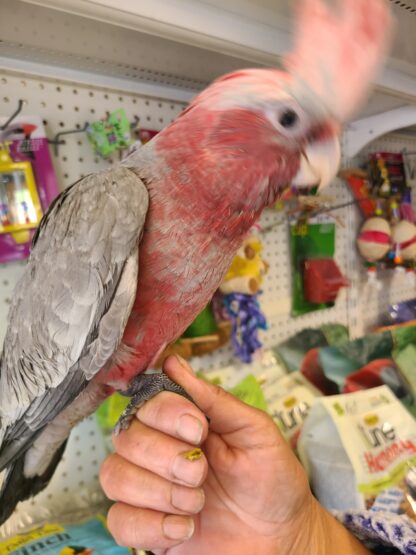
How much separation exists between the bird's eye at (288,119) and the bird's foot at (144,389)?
0.86ft

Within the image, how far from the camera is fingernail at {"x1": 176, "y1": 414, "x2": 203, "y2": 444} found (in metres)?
0.38

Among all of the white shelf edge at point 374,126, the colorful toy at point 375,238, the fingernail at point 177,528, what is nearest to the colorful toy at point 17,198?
the fingernail at point 177,528

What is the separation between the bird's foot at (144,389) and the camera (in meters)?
0.41

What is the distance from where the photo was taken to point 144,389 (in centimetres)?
42

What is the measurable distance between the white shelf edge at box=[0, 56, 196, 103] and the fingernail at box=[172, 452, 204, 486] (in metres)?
0.60

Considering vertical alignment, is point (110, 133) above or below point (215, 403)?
above

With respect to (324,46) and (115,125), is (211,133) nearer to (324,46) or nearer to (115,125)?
(324,46)

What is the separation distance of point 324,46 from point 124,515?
1.47ft

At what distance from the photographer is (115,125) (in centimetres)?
69

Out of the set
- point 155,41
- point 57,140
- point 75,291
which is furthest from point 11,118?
point 75,291

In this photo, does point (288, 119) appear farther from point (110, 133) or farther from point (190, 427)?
point (110, 133)

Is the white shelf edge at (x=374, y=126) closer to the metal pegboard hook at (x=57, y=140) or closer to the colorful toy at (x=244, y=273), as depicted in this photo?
the colorful toy at (x=244, y=273)

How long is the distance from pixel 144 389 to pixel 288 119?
10.9 inches

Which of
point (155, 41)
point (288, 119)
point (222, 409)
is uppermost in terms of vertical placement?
point (155, 41)
